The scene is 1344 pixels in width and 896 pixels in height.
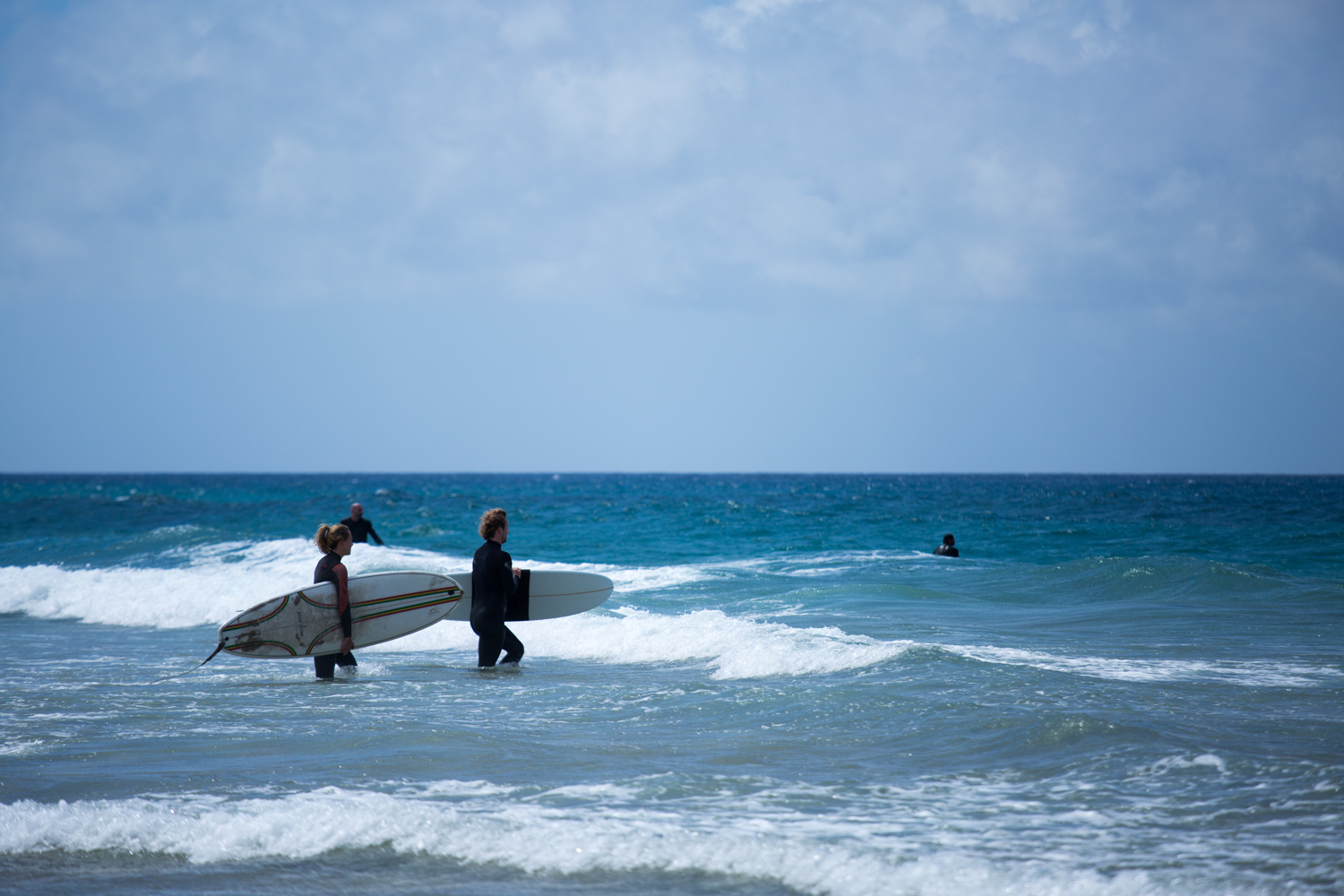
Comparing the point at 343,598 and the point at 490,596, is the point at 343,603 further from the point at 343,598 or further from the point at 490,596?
the point at 490,596

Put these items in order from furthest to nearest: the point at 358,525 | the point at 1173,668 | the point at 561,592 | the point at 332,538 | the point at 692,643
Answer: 1. the point at 358,525
2. the point at 561,592
3. the point at 692,643
4. the point at 332,538
5. the point at 1173,668

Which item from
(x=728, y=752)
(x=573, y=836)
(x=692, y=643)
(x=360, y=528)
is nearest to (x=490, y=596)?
(x=692, y=643)

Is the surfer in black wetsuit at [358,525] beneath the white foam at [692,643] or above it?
above

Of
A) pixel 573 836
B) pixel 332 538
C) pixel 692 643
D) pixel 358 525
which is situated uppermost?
pixel 332 538

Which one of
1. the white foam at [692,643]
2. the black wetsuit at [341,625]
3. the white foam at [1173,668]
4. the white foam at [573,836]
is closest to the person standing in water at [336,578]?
the black wetsuit at [341,625]

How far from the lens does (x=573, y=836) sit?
14.0ft

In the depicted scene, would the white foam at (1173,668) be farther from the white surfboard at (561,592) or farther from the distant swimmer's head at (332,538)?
the distant swimmer's head at (332,538)

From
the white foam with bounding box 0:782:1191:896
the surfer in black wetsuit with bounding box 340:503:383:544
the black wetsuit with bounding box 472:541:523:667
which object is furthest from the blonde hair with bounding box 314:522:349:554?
the surfer in black wetsuit with bounding box 340:503:383:544

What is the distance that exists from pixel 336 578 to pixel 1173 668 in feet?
24.4

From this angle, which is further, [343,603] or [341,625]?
[341,625]

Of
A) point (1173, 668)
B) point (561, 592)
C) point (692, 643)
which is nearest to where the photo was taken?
point (1173, 668)

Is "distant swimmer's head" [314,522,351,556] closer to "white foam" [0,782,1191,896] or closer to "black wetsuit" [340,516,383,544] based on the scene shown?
"white foam" [0,782,1191,896]

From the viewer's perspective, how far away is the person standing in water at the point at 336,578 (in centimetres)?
845

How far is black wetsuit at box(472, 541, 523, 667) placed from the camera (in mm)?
8523
